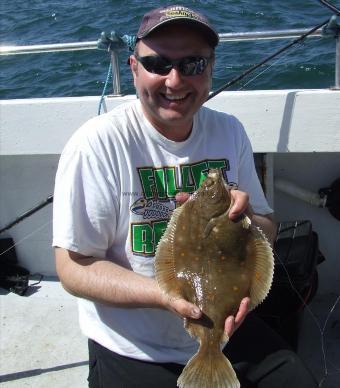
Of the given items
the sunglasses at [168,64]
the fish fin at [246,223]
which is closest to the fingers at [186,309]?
the fish fin at [246,223]

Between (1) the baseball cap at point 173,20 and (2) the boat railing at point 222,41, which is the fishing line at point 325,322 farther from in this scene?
(1) the baseball cap at point 173,20

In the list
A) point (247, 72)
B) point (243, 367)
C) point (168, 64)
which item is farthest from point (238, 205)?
point (247, 72)

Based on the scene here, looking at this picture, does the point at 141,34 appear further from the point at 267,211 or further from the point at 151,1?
the point at 151,1

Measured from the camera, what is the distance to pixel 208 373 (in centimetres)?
192

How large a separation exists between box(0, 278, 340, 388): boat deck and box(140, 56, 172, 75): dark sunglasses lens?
2.02 metres

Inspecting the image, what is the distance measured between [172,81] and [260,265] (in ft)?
2.55

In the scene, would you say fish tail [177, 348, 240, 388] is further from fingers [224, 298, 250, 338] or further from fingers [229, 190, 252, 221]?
fingers [229, 190, 252, 221]

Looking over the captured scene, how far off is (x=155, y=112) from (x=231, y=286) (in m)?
0.76

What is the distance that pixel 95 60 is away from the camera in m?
8.79

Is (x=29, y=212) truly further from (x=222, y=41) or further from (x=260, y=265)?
(x=260, y=265)

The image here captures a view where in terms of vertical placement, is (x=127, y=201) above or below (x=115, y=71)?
below

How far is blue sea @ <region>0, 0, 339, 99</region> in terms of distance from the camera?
6.66 metres

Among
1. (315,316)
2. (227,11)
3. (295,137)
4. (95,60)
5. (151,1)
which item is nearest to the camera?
(295,137)

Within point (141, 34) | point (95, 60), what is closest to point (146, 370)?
point (141, 34)
